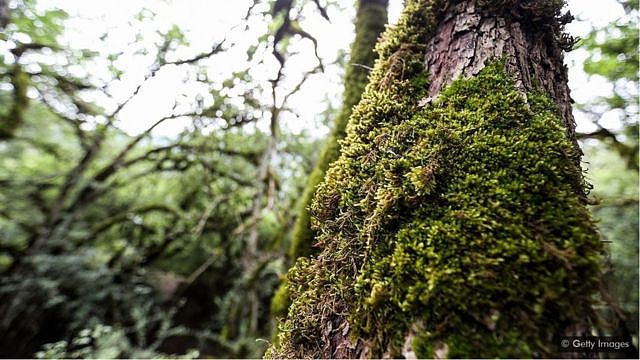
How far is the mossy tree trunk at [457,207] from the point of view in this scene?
0.85m

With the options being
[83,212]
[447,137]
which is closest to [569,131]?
[447,137]

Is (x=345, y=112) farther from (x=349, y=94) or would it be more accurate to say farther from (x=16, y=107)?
(x=16, y=107)

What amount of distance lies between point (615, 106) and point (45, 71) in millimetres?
9540

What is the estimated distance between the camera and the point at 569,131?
1.28 meters

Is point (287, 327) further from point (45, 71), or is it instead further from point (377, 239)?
point (45, 71)
